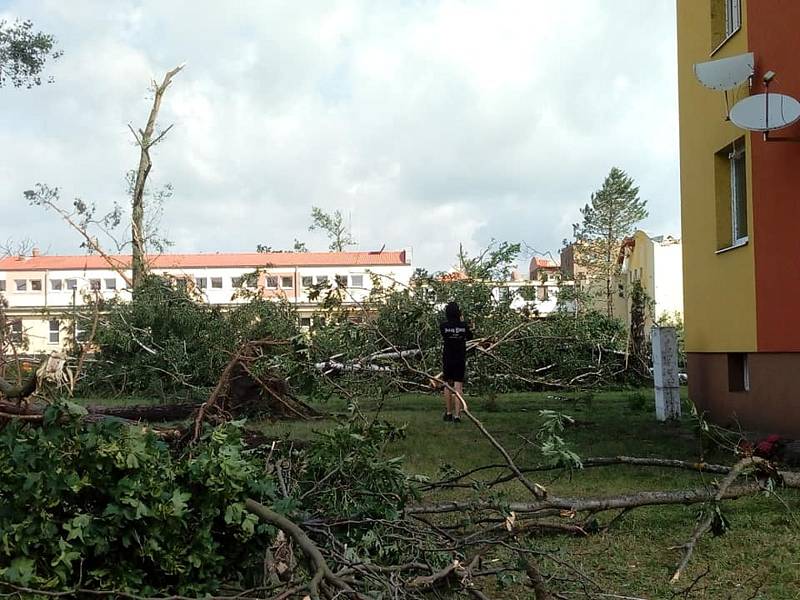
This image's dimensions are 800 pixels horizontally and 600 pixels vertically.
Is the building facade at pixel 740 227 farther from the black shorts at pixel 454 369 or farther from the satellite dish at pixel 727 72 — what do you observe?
the black shorts at pixel 454 369

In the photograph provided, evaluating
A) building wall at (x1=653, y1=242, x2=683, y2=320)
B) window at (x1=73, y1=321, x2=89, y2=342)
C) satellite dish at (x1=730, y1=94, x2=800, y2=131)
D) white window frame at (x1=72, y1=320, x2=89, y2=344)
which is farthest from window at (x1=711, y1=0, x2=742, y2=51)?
building wall at (x1=653, y1=242, x2=683, y2=320)

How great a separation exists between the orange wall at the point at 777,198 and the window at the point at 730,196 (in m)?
1.19

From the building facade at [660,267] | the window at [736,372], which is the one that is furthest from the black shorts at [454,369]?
the building facade at [660,267]

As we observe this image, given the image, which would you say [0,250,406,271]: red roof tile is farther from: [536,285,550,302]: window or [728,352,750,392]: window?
[728,352,750,392]: window

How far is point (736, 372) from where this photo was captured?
10336mm

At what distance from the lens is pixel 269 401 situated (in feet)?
37.8

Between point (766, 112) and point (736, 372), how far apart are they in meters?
3.36

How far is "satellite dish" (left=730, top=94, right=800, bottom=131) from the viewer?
817 centimetres

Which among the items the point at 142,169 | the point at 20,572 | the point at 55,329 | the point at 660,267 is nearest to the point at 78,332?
the point at 142,169

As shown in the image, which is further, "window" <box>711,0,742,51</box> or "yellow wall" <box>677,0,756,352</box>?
"window" <box>711,0,742,51</box>

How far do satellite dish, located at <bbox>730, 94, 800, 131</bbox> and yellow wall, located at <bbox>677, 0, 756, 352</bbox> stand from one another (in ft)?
3.26

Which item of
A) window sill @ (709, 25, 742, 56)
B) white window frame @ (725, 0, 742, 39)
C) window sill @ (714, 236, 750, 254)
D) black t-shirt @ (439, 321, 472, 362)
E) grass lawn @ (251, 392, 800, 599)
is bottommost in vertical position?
grass lawn @ (251, 392, 800, 599)

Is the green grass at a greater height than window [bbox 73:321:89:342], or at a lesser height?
lesser

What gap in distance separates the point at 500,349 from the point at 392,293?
2.16 meters
